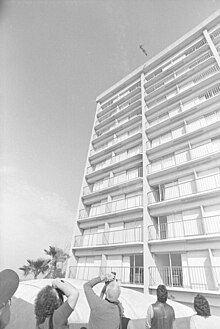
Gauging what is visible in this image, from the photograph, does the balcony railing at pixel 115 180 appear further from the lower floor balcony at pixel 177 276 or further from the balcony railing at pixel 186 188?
the lower floor balcony at pixel 177 276

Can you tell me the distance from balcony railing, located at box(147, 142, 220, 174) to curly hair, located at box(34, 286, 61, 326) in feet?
39.2

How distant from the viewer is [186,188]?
39.3 ft

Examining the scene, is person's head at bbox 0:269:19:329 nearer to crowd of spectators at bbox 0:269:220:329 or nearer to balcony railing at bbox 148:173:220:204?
crowd of spectators at bbox 0:269:220:329

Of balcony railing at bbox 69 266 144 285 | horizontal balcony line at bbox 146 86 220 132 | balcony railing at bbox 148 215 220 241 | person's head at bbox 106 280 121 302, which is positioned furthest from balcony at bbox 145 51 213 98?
person's head at bbox 106 280 121 302

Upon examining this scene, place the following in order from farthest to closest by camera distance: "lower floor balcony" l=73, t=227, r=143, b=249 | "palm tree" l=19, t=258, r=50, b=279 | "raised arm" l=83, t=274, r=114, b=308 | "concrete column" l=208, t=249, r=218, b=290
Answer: "palm tree" l=19, t=258, r=50, b=279 → "lower floor balcony" l=73, t=227, r=143, b=249 → "concrete column" l=208, t=249, r=218, b=290 → "raised arm" l=83, t=274, r=114, b=308

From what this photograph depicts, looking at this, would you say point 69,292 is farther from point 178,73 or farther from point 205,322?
point 178,73

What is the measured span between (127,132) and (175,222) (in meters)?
11.0

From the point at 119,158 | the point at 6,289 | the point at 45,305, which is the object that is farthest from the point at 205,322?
the point at 119,158

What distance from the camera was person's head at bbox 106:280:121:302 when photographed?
197cm

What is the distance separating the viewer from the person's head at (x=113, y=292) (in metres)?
1.97

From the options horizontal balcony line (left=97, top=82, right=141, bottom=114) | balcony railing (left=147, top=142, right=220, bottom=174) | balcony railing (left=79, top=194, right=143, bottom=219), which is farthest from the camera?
horizontal balcony line (left=97, top=82, right=141, bottom=114)

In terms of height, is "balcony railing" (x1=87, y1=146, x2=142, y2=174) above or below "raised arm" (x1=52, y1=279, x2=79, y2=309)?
above

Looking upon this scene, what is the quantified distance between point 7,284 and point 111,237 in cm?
1391

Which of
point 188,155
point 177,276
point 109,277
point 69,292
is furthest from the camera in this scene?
point 188,155
